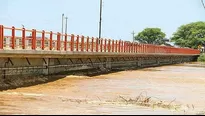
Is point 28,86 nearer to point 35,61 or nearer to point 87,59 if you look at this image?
point 35,61

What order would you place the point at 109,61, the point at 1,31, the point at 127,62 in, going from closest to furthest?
the point at 1,31 → the point at 109,61 → the point at 127,62

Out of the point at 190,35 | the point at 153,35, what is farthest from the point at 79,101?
the point at 153,35

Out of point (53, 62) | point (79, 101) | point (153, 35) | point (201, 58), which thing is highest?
point (153, 35)

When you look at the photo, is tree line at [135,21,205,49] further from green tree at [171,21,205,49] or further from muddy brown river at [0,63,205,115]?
muddy brown river at [0,63,205,115]

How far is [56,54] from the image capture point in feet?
84.0

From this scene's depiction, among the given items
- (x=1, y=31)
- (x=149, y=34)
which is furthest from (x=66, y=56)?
(x=149, y=34)

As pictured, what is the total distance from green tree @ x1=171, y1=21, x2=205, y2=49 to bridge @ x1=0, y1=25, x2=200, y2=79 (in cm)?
6990

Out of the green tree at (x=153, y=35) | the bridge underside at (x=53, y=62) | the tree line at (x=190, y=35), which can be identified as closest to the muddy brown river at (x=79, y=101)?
the bridge underside at (x=53, y=62)

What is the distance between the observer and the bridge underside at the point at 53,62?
69.0 ft

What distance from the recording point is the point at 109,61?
38500 mm

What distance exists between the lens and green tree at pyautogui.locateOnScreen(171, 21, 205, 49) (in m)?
115

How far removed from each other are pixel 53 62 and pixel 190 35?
3745 inches

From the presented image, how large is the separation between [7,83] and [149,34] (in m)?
128

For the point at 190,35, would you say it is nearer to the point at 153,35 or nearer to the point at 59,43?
the point at 153,35
